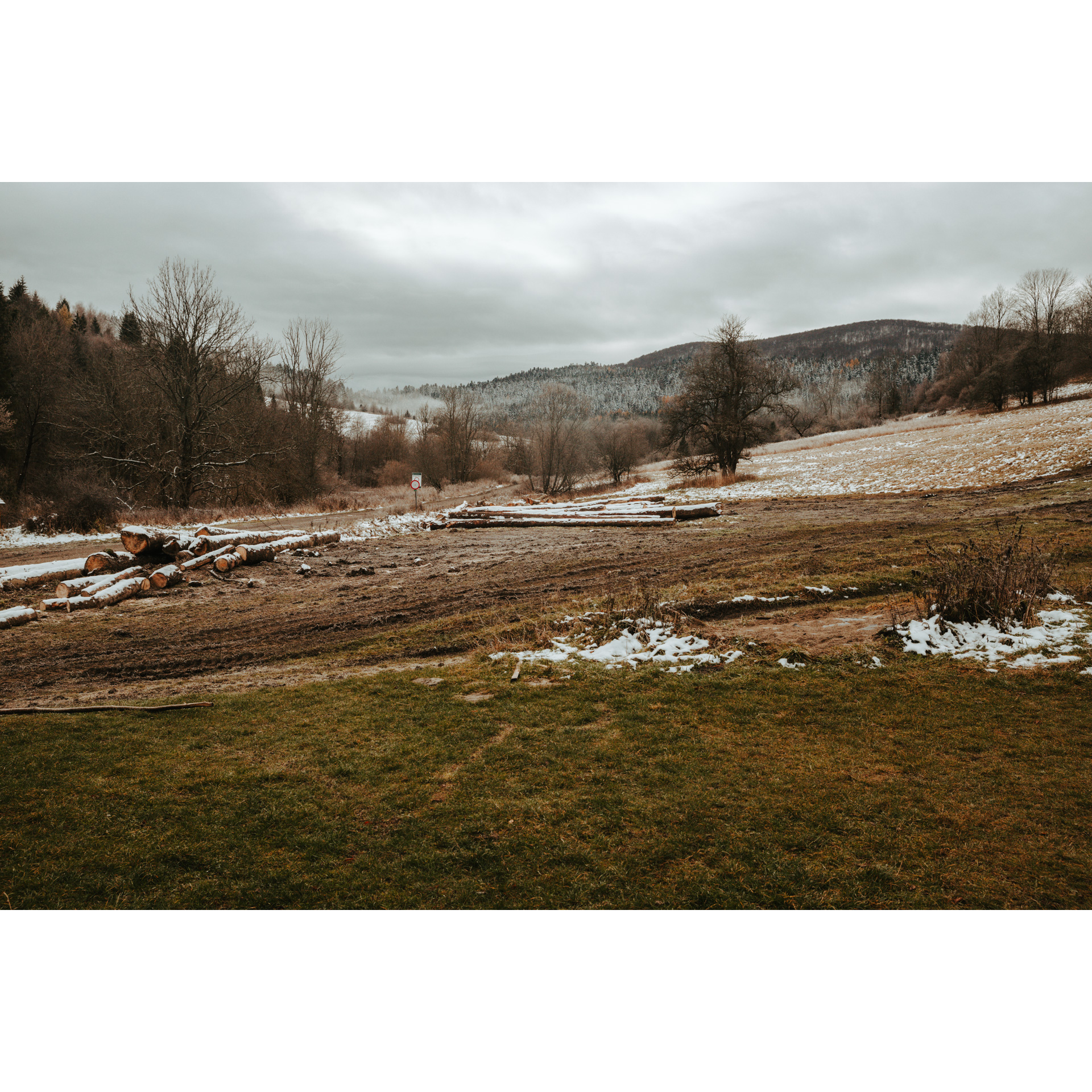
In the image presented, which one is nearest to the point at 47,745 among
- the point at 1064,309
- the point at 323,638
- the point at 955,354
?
the point at 323,638

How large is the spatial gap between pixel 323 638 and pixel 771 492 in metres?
24.0

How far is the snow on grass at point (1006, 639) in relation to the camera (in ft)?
18.1

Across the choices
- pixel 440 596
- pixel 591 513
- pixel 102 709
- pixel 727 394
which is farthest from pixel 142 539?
pixel 727 394

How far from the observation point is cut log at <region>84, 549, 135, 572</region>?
38.2 feet

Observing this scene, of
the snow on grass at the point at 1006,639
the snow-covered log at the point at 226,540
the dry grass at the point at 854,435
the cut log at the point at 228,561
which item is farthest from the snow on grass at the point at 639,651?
the dry grass at the point at 854,435

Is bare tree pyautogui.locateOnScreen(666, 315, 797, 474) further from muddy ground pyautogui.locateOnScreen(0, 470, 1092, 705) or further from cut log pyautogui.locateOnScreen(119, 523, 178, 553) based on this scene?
cut log pyautogui.locateOnScreen(119, 523, 178, 553)

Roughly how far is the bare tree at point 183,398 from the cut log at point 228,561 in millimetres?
14404

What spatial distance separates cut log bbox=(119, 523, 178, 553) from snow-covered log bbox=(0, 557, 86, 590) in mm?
808

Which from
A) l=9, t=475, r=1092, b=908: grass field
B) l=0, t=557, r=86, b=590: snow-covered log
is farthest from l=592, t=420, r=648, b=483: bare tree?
l=9, t=475, r=1092, b=908: grass field

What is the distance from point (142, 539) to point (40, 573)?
1748 millimetres

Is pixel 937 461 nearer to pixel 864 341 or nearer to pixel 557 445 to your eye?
pixel 557 445

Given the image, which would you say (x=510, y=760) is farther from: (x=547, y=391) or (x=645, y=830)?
(x=547, y=391)

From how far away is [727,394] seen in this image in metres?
33.5

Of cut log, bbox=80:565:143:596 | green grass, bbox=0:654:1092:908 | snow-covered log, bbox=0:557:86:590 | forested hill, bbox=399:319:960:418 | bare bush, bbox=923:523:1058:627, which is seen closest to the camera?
green grass, bbox=0:654:1092:908
